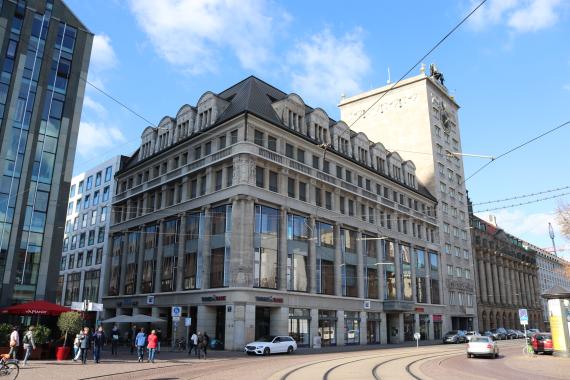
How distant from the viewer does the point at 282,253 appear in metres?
40.8

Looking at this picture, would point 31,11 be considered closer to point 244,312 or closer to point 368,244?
point 244,312

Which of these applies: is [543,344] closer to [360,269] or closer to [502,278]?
[360,269]

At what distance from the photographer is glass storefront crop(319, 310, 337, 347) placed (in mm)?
43438

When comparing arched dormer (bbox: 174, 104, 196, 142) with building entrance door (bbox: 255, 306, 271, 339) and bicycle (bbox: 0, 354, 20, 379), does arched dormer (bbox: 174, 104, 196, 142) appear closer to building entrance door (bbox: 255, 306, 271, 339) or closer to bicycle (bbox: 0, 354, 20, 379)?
building entrance door (bbox: 255, 306, 271, 339)

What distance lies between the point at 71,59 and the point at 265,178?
21.7m

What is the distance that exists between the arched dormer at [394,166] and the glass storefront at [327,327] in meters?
23.7

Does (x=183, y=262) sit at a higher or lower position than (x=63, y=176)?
lower

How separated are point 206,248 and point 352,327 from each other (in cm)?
1755

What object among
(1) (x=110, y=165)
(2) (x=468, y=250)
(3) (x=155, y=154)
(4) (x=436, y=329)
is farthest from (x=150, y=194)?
(2) (x=468, y=250)

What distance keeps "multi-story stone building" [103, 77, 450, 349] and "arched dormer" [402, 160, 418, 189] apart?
568cm

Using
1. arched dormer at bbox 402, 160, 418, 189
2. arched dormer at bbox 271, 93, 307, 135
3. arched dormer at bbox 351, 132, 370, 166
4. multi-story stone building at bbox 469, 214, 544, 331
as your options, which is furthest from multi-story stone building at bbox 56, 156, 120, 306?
multi-story stone building at bbox 469, 214, 544, 331

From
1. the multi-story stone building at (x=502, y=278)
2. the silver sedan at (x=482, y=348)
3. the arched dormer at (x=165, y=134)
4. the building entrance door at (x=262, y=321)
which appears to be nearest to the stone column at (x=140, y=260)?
the arched dormer at (x=165, y=134)

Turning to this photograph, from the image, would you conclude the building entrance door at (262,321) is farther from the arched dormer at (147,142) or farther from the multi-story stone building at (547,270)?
the multi-story stone building at (547,270)

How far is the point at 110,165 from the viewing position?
64.0m
